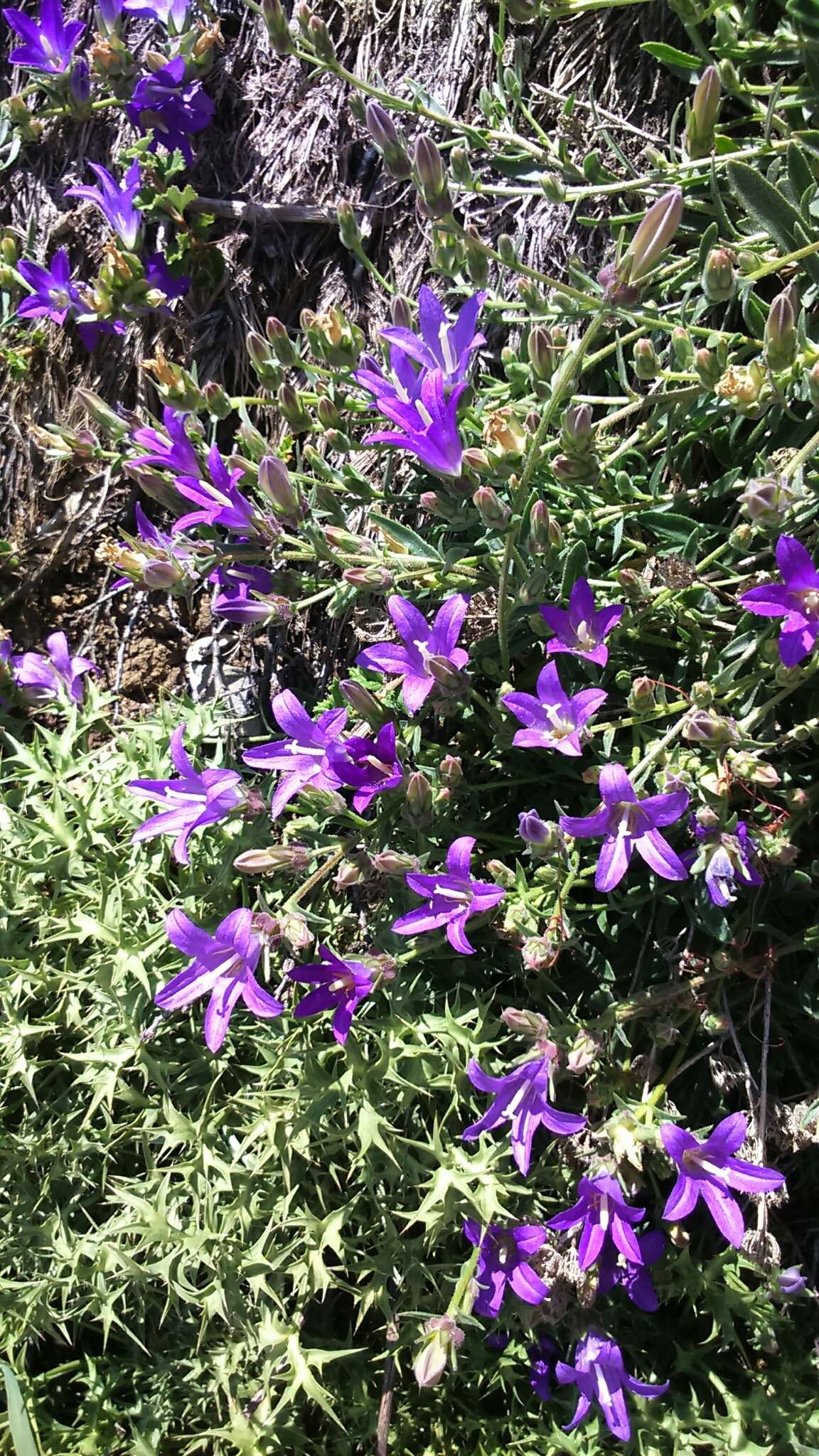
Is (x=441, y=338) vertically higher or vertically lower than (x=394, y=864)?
higher

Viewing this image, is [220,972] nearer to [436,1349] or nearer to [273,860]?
[273,860]

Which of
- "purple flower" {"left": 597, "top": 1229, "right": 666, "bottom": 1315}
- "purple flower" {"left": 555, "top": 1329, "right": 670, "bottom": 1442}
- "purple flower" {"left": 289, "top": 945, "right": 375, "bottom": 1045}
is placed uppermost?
"purple flower" {"left": 289, "top": 945, "right": 375, "bottom": 1045}

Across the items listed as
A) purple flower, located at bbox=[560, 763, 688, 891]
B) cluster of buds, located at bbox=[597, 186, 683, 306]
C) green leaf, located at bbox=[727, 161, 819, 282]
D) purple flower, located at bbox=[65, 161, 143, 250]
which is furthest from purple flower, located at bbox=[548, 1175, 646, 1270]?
purple flower, located at bbox=[65, 161, 143, 250]

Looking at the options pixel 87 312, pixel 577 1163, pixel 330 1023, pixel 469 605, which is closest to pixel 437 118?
pixel 469 605

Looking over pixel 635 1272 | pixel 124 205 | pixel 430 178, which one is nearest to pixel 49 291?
pixel 124 205

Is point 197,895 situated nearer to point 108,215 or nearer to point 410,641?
point 410,641

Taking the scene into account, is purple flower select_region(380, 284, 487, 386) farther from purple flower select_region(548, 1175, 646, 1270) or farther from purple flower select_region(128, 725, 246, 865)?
purple flower select_region(548, 1175, 646, 1270)
